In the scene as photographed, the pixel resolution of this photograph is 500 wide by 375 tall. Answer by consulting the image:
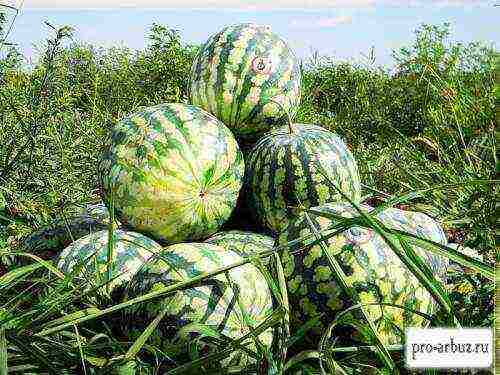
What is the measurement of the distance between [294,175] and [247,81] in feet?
1.58

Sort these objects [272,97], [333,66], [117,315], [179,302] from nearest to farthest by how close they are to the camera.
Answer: [179,302] → [117,315] → [272,97] → [333,66]

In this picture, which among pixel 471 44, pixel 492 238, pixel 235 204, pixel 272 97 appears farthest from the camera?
pixel 471 44

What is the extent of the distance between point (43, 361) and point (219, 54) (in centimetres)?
172

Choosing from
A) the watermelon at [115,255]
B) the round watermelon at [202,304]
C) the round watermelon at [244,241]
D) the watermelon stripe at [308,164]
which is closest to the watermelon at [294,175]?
the watermelon stripe at [308,164]

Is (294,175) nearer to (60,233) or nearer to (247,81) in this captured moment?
(247,81)

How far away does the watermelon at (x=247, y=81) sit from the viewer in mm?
3074

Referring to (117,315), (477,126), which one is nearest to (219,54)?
(117,315)

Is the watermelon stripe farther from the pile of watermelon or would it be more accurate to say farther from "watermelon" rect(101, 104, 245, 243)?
"watermelon" rect(101, 104, 245, 243)

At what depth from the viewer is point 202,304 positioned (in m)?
2.04

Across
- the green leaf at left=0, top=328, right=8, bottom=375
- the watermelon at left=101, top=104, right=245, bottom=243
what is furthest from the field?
the watermelon at left=101, top=104, right=245, bottom=243

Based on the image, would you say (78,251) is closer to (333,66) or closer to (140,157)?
(140,157)

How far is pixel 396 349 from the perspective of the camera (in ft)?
5.97

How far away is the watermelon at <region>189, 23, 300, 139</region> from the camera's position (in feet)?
10.1

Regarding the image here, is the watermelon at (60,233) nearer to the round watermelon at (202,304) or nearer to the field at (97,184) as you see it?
the field at (97,184)
